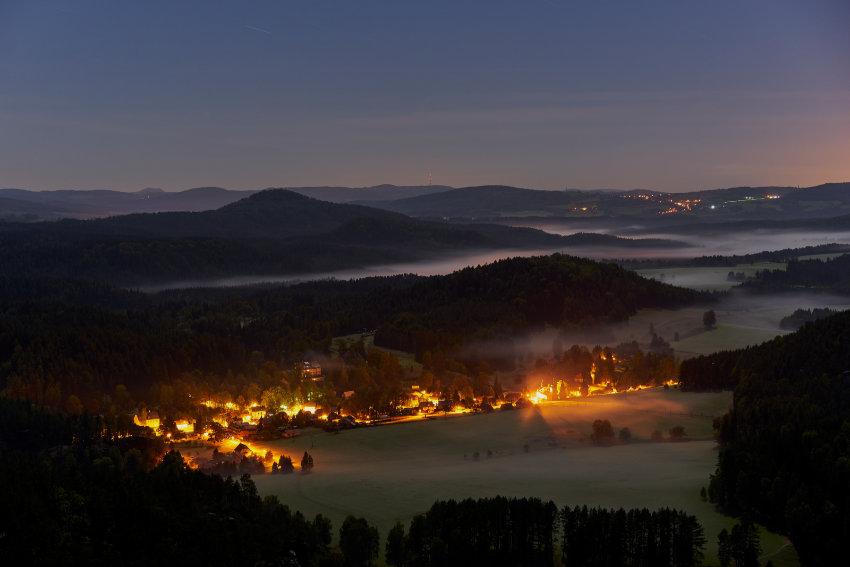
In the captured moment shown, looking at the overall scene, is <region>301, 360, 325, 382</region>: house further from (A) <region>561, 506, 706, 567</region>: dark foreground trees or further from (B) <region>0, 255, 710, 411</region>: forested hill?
(A) <region>561, 506, 706, 567</region>: dark foreground trees

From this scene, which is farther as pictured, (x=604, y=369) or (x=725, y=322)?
(x=725, y=322)

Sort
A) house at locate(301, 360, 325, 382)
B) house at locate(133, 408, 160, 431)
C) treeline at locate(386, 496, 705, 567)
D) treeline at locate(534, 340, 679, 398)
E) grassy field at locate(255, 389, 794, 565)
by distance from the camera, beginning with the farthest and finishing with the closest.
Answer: treeline at locate(534, 340, 679, 398), house at locate(301, 360, 325, 382), house at locate(133, 408, 160, 431), grassy field at locate(255, 389, 794, 565), treeline at locate(386, 496, 705, 567)

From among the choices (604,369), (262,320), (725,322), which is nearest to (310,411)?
(604,369)

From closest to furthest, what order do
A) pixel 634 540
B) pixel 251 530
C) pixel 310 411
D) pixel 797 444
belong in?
pixel 251 530
pixel 634 540
pixel 797 444
pixel 310 411

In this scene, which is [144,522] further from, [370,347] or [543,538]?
[370,347]

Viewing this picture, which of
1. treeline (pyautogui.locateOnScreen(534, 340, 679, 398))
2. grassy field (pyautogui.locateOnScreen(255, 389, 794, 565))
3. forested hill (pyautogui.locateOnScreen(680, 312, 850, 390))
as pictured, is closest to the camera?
grassy field (pyautogui.locateOnScreen(255, 389, 794, 565))

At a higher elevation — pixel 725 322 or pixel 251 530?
pixel 725 322

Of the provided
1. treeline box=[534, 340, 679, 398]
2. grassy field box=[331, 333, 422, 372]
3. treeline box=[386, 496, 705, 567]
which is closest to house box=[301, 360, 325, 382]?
grassy field box=[331, 333, 422, 372]

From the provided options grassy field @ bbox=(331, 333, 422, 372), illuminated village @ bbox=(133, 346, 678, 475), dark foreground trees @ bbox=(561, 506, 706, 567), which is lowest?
illuminated village @ bbox=(133, 346, 678, 475)

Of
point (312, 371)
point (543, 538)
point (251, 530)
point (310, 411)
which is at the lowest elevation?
point (310, 411)
